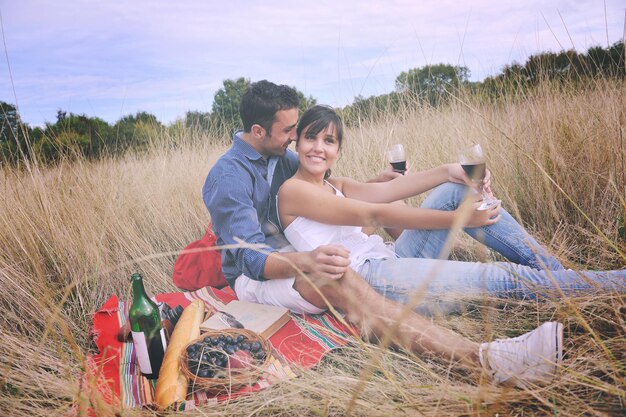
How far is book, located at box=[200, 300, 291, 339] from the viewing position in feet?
7.28

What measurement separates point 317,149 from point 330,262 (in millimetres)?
802

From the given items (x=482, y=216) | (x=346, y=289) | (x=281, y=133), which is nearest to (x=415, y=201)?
(x=482, y=216)

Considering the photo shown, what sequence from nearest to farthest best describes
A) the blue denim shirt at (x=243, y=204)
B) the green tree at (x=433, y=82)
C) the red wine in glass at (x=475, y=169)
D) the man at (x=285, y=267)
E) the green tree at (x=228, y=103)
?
the man at (x=285, y=267) < the red wine in glass at (x=475, y=169) < the blue denim shirt at (x=243, y=204) < the green tree at (x=433, y=82) < the green tree at (x=228, y=103)

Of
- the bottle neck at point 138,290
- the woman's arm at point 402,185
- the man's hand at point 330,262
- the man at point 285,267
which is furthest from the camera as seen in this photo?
the woman's arm at point 402,185

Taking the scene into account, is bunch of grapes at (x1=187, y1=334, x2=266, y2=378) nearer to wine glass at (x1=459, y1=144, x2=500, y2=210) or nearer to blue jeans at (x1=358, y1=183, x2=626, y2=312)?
blue jeans at (x1=358, y1=183, x2=626, y2=312)

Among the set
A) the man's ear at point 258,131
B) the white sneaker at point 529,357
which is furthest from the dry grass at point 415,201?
the man's ear at point 258,131

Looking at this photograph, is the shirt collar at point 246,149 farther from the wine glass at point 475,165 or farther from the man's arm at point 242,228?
the wine glass at point 475,165

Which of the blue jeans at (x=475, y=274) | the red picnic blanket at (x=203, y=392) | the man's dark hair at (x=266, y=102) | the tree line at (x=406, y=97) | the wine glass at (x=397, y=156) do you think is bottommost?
the red picnic blanket at (x=203, y=392)

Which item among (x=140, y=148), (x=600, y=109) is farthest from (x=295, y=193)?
(x=140, y=148)

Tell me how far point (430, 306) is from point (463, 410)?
0.77 metres

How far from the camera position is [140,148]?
617cm

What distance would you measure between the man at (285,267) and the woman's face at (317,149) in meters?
0.23

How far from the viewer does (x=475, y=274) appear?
2094 millimetres

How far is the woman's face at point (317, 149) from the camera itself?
2469 mm
